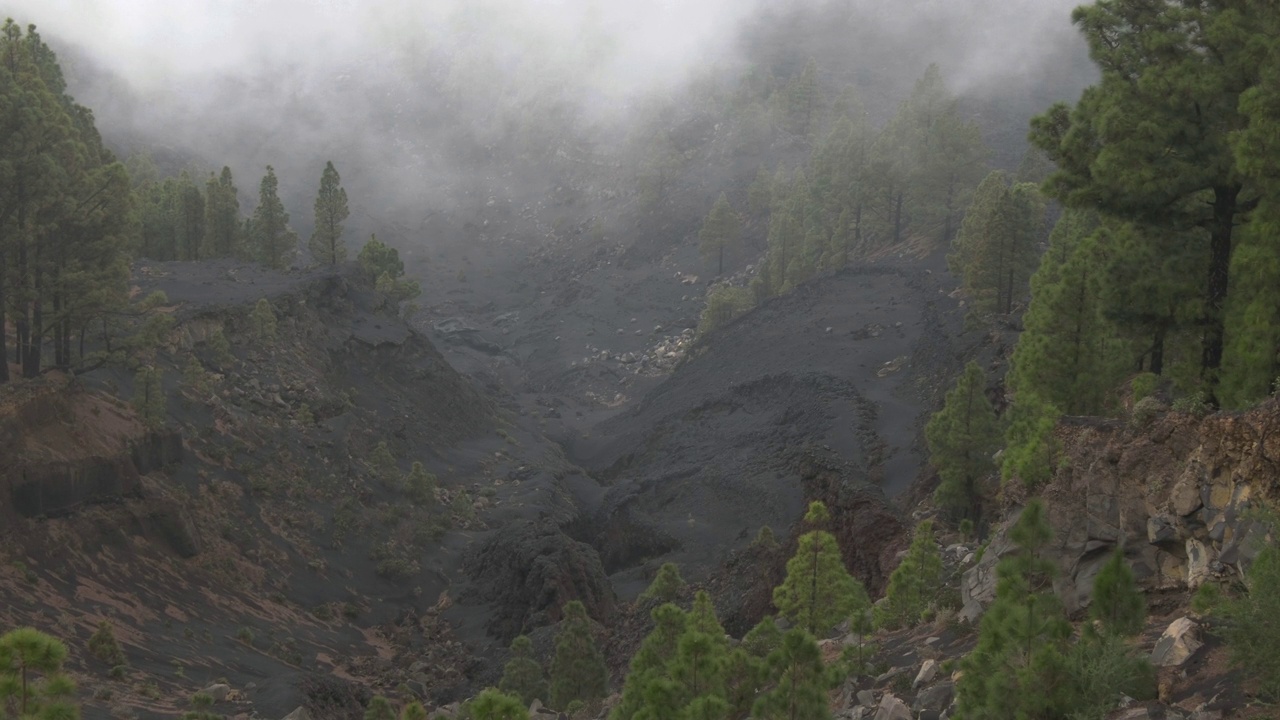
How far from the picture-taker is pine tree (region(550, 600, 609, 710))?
32.7 m

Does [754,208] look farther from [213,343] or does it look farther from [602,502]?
[213,343]

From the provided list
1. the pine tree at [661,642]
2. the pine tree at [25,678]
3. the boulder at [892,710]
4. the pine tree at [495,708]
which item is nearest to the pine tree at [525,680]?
the pine tree at [661,642]

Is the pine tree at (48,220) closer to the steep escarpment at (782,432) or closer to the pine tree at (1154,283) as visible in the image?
the steep escarpment at (782,432)

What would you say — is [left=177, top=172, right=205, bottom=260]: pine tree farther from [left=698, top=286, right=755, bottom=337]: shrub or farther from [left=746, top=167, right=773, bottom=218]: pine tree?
[left=746, top=167, right=773, bottom=218]: pine tree

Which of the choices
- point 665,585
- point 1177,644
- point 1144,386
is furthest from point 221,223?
point 1177,644

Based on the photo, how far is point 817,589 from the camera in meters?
29.0

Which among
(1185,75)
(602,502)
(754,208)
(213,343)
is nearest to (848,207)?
(754,208)

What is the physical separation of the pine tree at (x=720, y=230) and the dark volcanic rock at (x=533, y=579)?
65.0m

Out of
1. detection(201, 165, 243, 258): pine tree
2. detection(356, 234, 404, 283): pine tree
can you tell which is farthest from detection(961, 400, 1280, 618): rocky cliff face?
detection(201, 165, 243, 258): pine tree

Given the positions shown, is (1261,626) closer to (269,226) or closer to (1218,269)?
(1218,269)

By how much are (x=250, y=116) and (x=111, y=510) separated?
143 meters

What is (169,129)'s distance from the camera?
158750 millimetres

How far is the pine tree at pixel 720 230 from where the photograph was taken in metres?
116

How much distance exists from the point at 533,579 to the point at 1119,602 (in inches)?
1446
